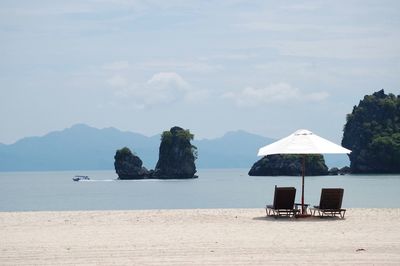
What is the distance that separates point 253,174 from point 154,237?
134m

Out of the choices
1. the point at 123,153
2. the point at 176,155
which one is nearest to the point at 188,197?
the point at 123,153

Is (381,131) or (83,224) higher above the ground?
(381,131)

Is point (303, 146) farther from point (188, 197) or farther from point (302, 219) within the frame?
point (188, 197)

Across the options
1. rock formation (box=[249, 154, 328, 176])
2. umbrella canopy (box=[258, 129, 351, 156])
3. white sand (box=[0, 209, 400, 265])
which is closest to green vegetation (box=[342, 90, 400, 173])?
rock formation (box=[249, 154, 328, 176])

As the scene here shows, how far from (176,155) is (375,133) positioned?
3383cm

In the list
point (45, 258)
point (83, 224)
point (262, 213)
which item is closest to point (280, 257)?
point (45, 258)

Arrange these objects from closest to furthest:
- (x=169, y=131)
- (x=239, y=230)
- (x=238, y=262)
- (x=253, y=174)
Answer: (x=238, y=262) < (x=239, y=230) < (x=169, y=131) < (x=253, y=174)

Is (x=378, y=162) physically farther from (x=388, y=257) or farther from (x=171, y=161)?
(x=388, y=257)

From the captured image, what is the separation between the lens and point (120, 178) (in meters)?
132

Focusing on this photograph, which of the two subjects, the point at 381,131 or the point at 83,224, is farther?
the point at 381,131

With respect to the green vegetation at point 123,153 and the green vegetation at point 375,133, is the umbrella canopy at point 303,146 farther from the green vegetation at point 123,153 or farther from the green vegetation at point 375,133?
the green vegetation at point 375,133

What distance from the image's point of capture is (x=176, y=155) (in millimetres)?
128875

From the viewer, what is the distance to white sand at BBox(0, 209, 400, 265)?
10.9 metres

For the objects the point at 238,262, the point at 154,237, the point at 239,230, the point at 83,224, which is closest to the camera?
the point at 238,262
